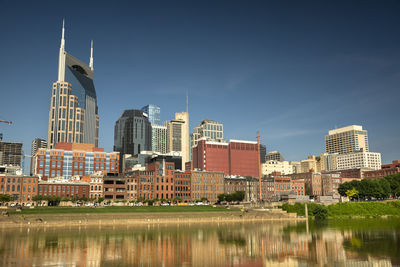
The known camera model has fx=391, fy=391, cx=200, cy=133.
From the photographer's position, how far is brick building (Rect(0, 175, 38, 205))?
16262 centimetres

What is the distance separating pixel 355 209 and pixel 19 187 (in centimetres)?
14088

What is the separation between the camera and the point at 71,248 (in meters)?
65.5

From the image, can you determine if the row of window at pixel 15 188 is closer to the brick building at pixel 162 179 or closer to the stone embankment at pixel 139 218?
the brick building at pixel 162 179

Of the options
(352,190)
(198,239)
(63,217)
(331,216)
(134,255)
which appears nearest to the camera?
(134,255)

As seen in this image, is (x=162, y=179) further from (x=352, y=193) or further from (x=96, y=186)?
(x=352, y=193)

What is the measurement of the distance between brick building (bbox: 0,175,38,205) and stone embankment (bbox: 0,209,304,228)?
5846 centimetres

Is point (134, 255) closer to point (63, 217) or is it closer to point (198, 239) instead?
point (198, 239)

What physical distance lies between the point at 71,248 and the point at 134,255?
14.1 m

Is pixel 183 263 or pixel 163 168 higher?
pixel 163 168

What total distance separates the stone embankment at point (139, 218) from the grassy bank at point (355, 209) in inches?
232

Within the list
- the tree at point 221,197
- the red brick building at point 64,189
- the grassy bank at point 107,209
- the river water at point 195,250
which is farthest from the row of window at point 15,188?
the river water at point 195,250

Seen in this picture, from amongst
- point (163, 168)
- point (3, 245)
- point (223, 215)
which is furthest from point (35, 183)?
point (3, 245)

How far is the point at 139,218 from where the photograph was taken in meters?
125

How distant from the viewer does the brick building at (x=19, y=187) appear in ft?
534
